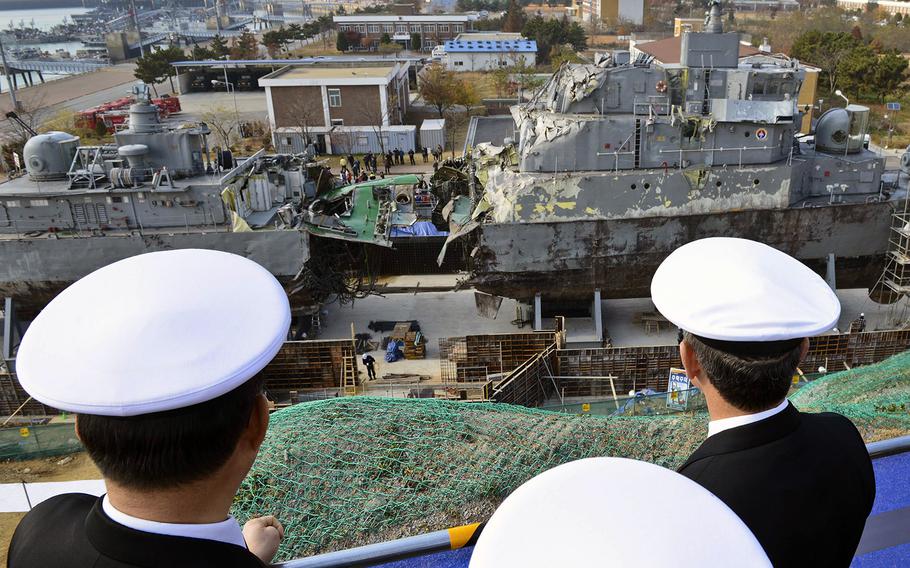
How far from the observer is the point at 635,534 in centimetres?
131

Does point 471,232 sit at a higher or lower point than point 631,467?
lower

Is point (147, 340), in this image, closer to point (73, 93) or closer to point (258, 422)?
point (258, 422)

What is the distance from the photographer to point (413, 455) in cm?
628

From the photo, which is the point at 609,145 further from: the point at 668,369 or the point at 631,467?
the point at 631,467

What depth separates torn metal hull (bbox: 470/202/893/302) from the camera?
15852 millimetres

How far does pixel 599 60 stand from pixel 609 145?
124 inches

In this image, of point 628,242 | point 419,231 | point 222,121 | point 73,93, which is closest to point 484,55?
point 222,121

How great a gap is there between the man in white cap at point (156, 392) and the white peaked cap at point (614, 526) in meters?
0.87

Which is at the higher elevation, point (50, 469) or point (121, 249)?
point (121, 249)

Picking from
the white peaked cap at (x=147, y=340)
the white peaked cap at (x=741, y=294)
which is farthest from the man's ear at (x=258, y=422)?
the white peaked cap at (x=741, y=294)

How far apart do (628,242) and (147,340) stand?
1527 centimetres

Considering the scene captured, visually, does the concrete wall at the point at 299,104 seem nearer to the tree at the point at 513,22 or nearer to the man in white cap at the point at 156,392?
the man in white cap at the point at 156,392

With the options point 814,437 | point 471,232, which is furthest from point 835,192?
→ point 814,437

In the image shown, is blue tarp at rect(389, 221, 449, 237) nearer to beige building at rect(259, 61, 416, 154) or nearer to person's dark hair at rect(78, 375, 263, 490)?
beige building at rect(259, 61, 416, 154)
